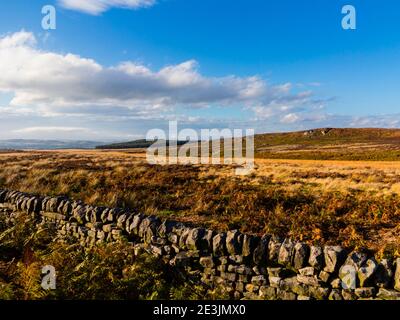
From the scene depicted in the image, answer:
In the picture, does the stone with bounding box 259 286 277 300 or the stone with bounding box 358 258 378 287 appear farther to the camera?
the stone with bounding box 259 286 277 300

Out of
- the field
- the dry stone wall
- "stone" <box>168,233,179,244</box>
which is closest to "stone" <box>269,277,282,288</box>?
the dry stone wall

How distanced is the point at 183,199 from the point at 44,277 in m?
8.22

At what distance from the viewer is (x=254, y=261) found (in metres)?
6.89

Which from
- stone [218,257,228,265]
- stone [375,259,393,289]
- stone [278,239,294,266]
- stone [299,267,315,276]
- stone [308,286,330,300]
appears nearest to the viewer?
stone [375,259,393,289]

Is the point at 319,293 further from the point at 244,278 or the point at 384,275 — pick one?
the point at 244,278

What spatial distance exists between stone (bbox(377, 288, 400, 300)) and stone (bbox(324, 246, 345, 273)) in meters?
0.75

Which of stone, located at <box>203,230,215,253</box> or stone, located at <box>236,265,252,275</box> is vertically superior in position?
stone, located at <box>203,230,215,253</box>

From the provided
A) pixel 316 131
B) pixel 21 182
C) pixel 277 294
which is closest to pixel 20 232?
pixel 277 294

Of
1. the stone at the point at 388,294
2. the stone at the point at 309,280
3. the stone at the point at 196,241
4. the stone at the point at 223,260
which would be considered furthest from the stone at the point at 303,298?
the stone at the point at 196,241

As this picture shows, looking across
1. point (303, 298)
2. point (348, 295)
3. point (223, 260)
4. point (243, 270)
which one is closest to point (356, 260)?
point (348, 295)

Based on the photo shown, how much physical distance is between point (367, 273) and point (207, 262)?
10.2 feet

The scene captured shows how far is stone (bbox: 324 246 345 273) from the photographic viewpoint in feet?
20.0

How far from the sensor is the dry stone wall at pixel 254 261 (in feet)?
19.3

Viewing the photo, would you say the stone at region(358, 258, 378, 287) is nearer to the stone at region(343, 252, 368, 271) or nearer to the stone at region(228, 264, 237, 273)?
the stone at region(343, 252, 368, 271)
